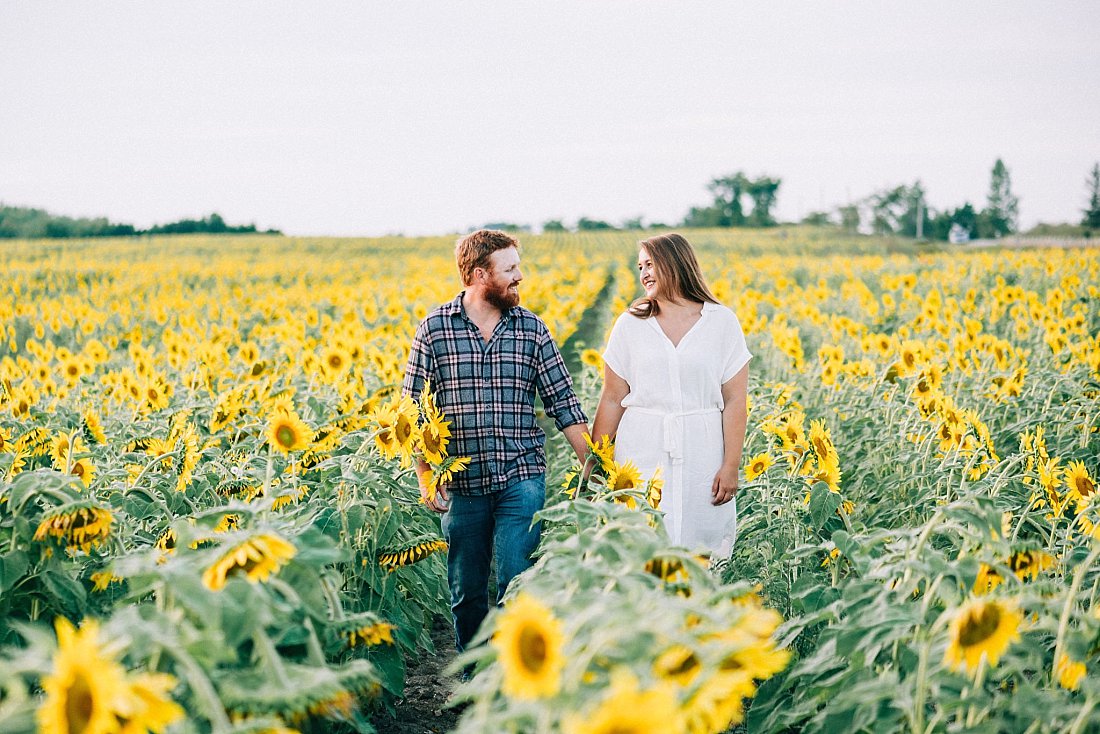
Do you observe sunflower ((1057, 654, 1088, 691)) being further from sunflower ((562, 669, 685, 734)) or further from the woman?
the woman

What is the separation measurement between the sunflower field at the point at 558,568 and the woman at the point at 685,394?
22 centimetres

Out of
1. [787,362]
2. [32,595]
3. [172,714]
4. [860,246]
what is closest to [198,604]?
[172,714]

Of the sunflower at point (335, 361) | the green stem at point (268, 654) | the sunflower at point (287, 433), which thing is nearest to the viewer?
the green stem at point (268, 654)

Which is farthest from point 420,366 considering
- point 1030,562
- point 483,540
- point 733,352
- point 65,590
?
point 1030,562

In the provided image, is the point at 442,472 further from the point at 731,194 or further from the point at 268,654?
the point at 731,194

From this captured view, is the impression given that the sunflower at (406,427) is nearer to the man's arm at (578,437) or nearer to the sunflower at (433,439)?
the sunflower at (433,439)

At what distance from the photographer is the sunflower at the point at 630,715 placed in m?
1.20

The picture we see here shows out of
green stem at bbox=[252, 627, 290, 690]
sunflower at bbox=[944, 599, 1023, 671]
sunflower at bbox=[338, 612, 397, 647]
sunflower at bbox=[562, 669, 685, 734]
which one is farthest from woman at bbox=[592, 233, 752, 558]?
sunflower at bbox=[562, 669, 685, 734]

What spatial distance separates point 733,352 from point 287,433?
67.2 inches

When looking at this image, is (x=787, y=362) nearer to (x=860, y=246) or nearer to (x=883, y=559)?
(x=883, y=559)

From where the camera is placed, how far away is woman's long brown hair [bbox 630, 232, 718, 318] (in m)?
3.48

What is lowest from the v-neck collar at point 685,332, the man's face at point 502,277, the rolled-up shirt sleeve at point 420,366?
the rolled-up shirt sleeve at point 420,366

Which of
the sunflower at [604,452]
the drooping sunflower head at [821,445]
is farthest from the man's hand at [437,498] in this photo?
the drooping sunflower head at [821,445]

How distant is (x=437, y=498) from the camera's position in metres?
3.40
